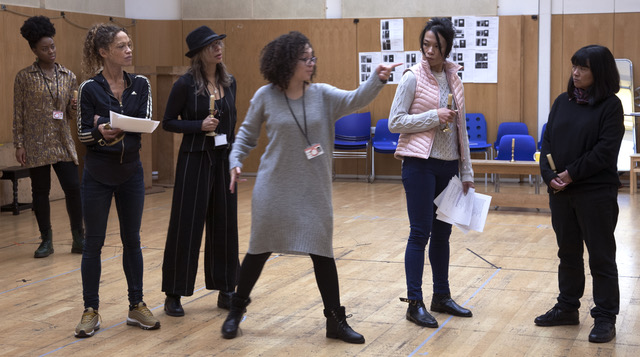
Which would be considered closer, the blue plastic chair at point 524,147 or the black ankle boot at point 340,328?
the black ankle boot at point 340,328

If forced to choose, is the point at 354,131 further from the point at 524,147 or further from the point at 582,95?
the point at 582,95

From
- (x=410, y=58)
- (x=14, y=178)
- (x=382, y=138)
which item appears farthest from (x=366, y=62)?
(x=14, y=178)

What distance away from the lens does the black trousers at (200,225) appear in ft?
14.3

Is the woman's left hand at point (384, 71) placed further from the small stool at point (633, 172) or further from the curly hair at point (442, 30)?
→ the small stool at point (633, 172)

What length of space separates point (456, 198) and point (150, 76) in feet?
26.2

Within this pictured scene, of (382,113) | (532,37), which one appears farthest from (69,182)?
(532,37)

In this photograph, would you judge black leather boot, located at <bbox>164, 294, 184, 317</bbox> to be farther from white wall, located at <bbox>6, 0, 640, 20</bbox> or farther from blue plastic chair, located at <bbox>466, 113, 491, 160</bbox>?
blue plastic chair, located at <bbox>466, 113, 491, 160</bbox>

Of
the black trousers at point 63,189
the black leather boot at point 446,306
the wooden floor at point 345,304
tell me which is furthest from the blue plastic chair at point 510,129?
the black leather boot at point 446,306

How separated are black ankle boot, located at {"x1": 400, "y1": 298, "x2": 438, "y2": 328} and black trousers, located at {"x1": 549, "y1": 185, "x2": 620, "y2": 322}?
2.53ft

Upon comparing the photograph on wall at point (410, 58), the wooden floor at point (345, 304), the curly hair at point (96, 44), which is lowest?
the wooden floor at point (345, 304)

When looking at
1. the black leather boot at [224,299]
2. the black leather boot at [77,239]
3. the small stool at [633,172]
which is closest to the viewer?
the black leather boot at [224,299]

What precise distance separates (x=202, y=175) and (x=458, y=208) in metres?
1.41

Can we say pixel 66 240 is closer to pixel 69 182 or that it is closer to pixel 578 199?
pixel 69 182

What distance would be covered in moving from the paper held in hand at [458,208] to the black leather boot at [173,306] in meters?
1.54
